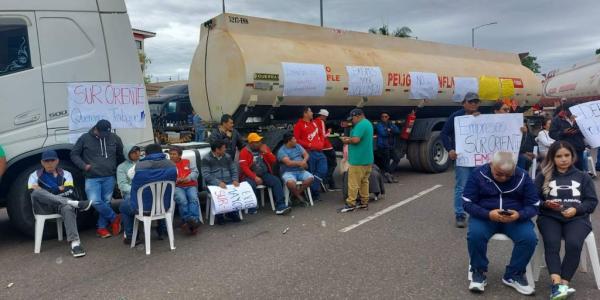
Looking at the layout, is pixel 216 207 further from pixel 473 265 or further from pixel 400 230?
pixel 473 265

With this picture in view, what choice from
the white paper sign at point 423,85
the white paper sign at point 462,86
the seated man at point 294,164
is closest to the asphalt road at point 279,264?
the seated man at point 294,164

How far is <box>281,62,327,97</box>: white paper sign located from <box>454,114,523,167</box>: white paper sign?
307 cm

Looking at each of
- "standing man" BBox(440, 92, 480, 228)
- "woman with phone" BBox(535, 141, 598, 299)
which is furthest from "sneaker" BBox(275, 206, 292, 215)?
"woman with phone" BBox(535, 141, 598, 299)

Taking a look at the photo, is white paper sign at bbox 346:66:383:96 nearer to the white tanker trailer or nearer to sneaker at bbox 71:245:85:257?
the white tanker trailer

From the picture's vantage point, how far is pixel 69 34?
5.60m

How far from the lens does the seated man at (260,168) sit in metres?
6.76

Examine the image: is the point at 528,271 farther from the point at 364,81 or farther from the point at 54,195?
the point at 364,81

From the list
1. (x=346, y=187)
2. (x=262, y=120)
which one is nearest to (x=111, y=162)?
(x=262, y=120)

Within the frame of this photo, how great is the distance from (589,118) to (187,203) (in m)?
4.96

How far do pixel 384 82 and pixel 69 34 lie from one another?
5664 millimetres

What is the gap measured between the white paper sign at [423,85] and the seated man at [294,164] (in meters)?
3.55

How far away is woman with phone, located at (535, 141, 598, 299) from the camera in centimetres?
358

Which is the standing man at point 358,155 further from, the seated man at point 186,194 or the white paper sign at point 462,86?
the white paper sign at point 462,86

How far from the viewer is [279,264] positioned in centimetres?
447
